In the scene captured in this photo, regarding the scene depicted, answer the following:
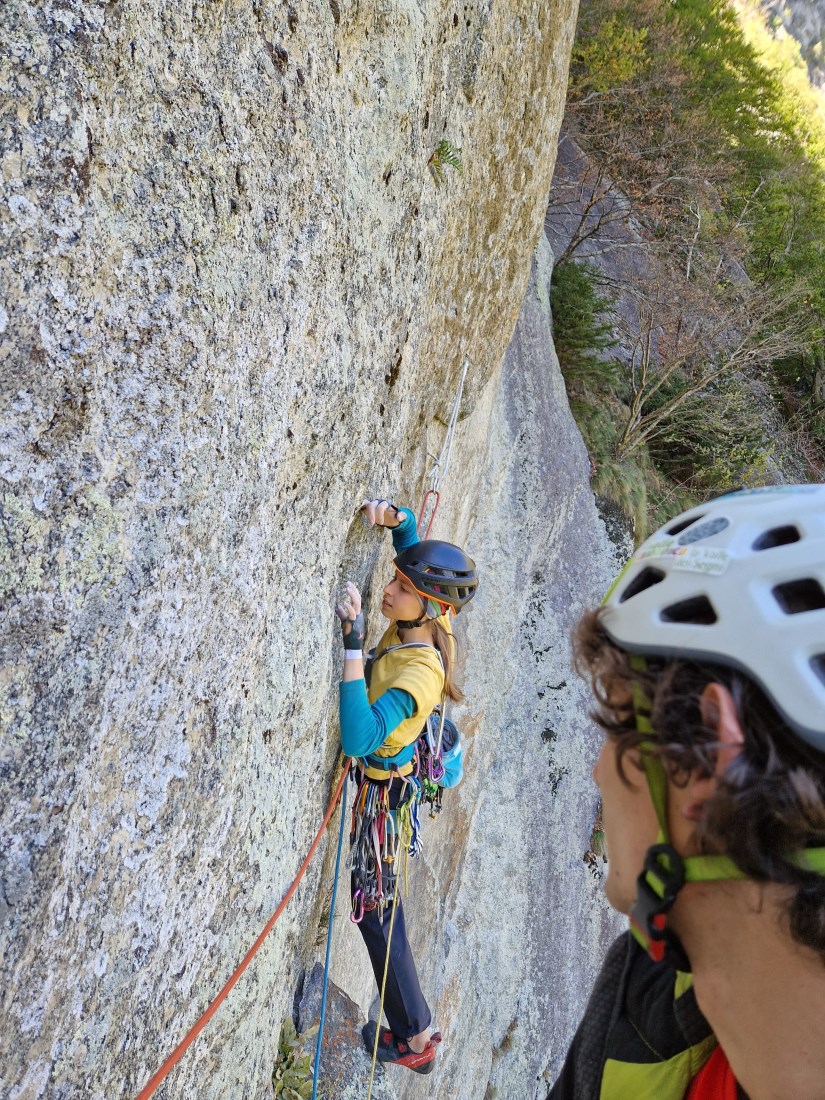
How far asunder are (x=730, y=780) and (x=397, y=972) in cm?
390

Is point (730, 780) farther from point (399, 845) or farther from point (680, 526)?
point (399, 845)

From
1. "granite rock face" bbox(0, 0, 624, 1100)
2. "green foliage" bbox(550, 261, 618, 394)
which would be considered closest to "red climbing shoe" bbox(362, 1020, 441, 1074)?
"granite rock face" bbox(0, 0, 624, 1100)

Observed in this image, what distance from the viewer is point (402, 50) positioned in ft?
10.1

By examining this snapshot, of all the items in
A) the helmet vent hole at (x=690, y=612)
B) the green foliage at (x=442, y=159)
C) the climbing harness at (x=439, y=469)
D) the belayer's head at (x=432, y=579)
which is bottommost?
the helmet vent hole at (x=690, y=612)

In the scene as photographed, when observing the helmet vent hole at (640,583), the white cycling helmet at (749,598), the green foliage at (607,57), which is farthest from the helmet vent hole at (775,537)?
the green foliage at (607,57)

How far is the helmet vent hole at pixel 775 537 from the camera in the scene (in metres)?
1.46

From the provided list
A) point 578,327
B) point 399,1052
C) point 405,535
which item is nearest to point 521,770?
point 399,1052

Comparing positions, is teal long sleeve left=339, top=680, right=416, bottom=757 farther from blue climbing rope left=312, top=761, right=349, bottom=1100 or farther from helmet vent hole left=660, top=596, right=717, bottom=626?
helmet vent hole left=660, top=596, right=717, bottom=626

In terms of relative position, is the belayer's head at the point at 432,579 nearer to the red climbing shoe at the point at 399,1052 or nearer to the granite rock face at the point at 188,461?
the granite rock face at the point at 188,461

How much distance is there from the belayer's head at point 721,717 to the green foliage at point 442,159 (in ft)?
10.2

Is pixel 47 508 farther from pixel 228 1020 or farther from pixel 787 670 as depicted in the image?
pixel 228 1020

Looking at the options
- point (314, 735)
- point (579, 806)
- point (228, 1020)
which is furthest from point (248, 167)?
point (579, 806)

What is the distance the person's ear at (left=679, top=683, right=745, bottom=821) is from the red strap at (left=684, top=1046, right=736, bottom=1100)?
66cm

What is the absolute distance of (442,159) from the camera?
4020 millimetres
